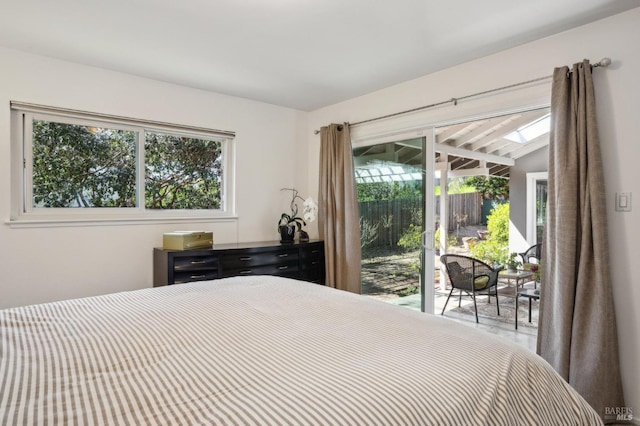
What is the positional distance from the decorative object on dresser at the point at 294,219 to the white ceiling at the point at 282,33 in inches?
53.0

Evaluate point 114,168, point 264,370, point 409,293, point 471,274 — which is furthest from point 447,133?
point 264,370

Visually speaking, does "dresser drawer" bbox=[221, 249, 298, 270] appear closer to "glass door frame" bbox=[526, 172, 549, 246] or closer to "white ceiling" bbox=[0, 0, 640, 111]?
"white ceiling" bbox=[0, 0, 640, 111]

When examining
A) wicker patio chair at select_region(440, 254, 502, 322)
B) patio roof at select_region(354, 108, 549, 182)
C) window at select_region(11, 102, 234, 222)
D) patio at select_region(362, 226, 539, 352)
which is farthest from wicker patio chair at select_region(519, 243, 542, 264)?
window at select_region(11, 102, 234, 222)

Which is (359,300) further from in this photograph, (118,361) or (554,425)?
(118,361)

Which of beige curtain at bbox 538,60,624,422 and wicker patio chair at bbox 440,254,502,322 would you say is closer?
beige curtain at bbox 538,60,624,422

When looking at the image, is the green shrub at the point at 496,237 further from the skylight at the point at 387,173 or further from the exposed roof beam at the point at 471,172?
the skylight at the point at 387,173

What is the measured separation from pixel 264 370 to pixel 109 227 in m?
2.63

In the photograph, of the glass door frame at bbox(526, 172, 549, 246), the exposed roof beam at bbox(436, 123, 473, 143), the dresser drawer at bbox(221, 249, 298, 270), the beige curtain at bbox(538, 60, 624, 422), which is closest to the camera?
the beige curtain at bbox(538, 60, 624, 422)

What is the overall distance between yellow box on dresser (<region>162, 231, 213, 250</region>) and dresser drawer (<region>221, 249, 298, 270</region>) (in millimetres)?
228

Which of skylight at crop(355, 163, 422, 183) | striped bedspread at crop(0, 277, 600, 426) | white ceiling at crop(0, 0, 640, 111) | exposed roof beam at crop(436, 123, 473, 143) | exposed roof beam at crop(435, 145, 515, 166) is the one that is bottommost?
striped bedspread at crop(0, 277, 600, 426)

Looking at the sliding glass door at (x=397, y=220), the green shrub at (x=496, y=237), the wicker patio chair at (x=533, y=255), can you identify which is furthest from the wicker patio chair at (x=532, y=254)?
the sliding glass door at (x=397, y=220)

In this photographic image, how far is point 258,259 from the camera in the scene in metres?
3.39

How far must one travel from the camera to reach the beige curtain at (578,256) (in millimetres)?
2092

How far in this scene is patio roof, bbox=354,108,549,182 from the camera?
3477 mm
